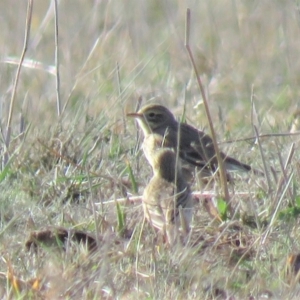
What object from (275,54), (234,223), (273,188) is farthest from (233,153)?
(275,54)

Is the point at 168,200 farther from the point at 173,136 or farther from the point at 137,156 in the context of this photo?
the point at 173,136

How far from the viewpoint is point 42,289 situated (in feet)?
15.8

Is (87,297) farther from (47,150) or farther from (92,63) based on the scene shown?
(92,63)

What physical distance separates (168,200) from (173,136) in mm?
2655

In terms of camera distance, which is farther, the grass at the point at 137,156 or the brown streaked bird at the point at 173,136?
the brown streaked bird at the point at 173,136

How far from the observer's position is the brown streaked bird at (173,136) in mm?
7374

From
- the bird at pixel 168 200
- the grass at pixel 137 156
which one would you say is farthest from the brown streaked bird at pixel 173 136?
the bird at pixel 168 200

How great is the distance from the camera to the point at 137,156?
7.04 m

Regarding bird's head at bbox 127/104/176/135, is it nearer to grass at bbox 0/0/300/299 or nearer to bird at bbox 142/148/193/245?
grass at bbox 0/0/300/299

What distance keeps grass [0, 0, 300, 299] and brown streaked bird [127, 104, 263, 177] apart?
0.41 feet

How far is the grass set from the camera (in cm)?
493

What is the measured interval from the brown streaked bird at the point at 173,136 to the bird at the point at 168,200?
79 cm

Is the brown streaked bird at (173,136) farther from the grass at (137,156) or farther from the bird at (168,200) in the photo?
the bird at (168,200)

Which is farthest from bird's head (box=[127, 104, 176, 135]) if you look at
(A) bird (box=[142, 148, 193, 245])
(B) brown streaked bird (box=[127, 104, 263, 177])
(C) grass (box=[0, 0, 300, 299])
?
(A) bird (box=[142, 148, 193, 245])
